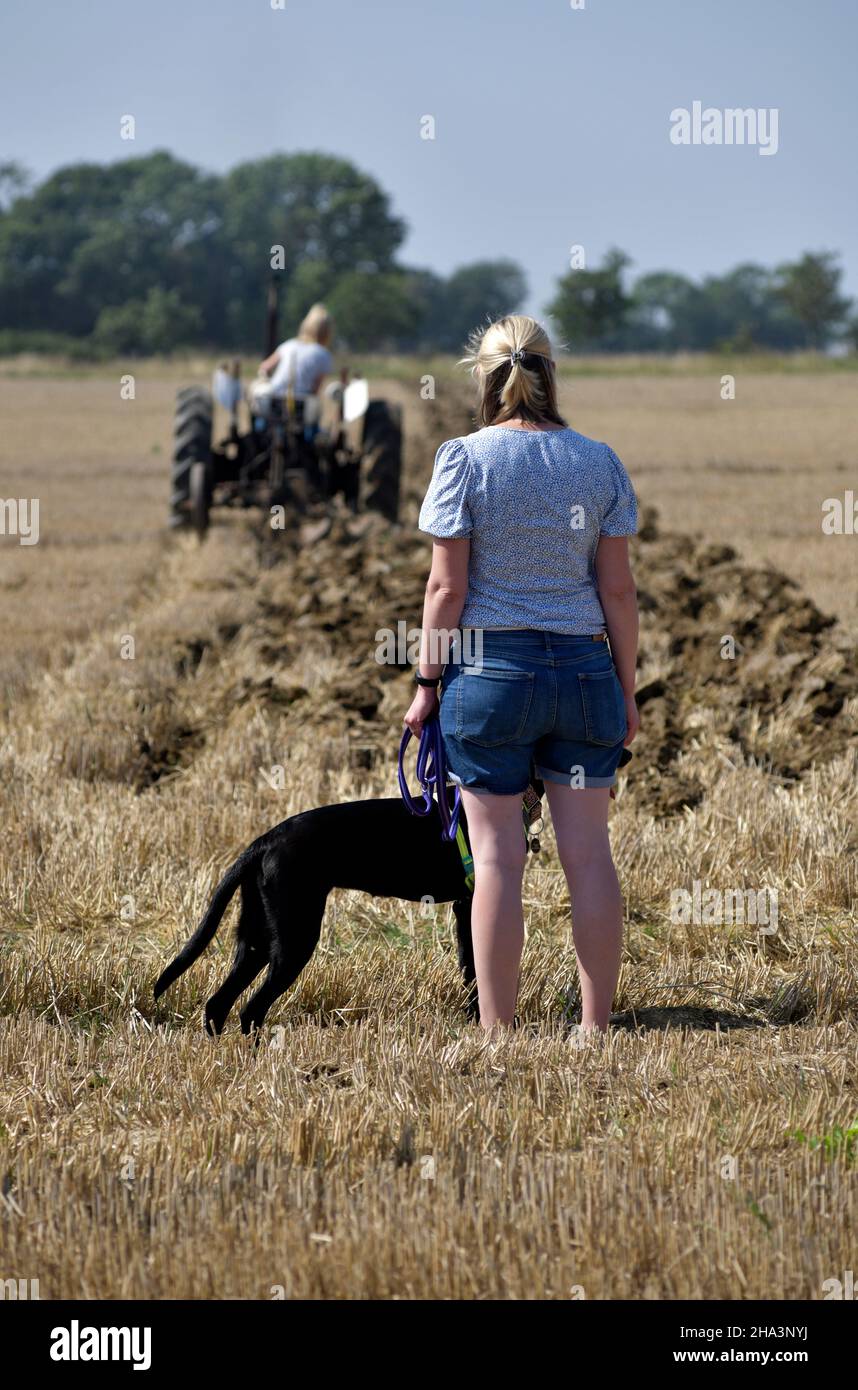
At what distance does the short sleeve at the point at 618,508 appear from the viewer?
11.6 feet

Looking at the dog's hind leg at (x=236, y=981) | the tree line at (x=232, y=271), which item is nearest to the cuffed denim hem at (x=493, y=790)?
the dog's hind leg at (x=236, y=981)

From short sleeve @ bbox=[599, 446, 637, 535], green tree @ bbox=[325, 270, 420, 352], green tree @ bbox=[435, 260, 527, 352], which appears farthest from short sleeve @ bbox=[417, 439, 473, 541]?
green tree @ bbox=[435, 260, 527, 352]

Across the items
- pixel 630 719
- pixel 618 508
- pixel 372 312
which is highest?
pixel 372 312

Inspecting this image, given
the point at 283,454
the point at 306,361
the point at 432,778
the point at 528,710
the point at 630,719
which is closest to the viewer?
the point at 528,710

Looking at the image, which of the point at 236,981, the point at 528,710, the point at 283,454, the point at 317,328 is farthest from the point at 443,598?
the point at 283,454

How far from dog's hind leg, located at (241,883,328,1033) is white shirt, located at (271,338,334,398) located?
8854 mm

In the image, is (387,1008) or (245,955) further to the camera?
(387,1008)

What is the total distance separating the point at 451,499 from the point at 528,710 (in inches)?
20.7

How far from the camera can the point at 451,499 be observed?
11.4 feet

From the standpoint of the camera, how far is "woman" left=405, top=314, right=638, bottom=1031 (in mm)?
3482

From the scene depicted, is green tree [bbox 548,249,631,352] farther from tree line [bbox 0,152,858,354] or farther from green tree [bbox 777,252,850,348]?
green tree [bbox 777,252,850,348]

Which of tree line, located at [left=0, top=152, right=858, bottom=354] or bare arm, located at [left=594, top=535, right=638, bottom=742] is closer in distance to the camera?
bare arm, located at [left=594, top=535, right=638, bottom=742]

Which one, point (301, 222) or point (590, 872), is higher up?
point (301, 222)

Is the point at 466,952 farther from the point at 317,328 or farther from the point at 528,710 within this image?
the point at 317,328
